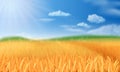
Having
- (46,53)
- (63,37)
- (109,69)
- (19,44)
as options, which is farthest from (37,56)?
(109,69)

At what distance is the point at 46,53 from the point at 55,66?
1.11ft

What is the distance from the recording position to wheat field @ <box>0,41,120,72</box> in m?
1.26

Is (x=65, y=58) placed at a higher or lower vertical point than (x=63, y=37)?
lower

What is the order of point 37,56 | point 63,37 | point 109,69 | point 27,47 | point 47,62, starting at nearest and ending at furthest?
point 109,69, point 47,62, point 37,56, point 27,47, point 63,37

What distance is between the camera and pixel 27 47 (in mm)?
1687

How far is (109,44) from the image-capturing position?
5.77 ft

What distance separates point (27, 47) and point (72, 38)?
35cm

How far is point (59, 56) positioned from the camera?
1.48 metres

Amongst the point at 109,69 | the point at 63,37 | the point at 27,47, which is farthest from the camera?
the point at 63,37

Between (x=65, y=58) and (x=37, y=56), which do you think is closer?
(x=65, y=58)

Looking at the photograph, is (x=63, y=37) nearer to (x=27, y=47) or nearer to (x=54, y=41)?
(x=54, y=41)

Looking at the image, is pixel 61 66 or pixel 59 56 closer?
pixel 61 66

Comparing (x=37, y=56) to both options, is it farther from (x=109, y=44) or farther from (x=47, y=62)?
(x=109, y=44)

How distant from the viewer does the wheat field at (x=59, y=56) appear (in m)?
1.26
